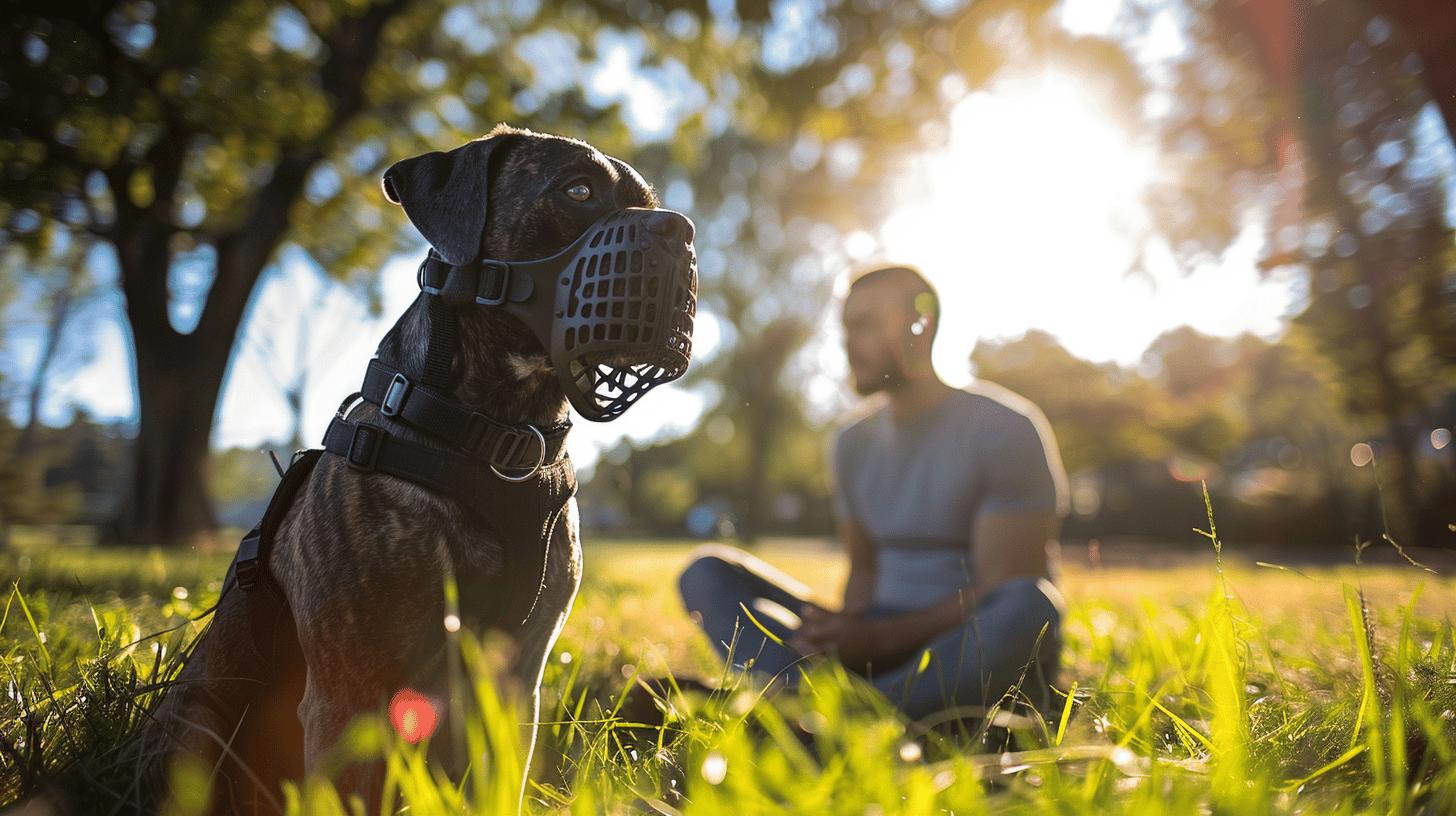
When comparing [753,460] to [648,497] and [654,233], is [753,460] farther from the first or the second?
[654,233]

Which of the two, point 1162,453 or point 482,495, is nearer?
point 482,495

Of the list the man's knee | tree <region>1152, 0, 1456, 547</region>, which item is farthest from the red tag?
tree <region>1152, 0, 1456, 547</region>

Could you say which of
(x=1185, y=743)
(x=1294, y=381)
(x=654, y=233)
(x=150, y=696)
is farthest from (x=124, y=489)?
(x=1294, y=381)

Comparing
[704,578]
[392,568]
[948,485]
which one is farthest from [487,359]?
[948,485]

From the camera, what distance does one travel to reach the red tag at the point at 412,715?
1.58 metres

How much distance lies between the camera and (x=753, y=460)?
28156mm

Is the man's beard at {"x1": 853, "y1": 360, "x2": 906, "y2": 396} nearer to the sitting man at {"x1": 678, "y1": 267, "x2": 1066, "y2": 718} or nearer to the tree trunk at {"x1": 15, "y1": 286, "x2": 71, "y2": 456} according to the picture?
the sitting man at {"x1": 678, "y1": 267, "x2": 1066, "y2": 718}

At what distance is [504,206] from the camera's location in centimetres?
204

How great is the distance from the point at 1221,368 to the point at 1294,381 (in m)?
4.30

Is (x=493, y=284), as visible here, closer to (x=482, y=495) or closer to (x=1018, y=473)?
(x=482, y=495)

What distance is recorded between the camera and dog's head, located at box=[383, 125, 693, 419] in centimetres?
194

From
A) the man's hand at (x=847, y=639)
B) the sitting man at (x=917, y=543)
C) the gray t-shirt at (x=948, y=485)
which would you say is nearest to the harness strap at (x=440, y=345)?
the sitting man at (x=917, y=543)

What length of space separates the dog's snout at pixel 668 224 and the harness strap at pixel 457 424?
61 cm

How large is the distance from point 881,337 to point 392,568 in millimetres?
2769
